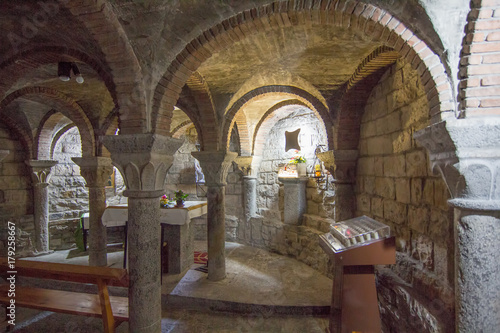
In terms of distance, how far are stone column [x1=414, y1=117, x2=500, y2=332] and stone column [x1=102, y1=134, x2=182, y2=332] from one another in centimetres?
254

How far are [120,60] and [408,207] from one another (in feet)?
11.0

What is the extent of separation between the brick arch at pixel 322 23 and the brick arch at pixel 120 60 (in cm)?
16

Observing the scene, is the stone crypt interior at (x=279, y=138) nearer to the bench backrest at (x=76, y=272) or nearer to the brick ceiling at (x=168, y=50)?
the brick ceiling at (x=168, y=50)

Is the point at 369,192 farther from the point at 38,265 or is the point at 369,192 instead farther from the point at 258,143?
the point at 38,265

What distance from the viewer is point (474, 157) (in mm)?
1831

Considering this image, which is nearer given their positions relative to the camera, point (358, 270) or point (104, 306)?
point (358, 270)

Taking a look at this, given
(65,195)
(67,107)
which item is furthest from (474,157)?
(65,195)

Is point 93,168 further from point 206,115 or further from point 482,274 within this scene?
point 482,274

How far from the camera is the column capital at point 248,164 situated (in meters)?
7.39

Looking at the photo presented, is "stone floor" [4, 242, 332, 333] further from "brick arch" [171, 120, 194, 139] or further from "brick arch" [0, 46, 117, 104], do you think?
"brick arch" [171, 120, 194, 139]

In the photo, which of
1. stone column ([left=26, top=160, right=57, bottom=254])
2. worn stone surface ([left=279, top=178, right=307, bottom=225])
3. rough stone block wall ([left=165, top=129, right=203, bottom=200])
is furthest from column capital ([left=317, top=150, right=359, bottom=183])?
stone column ([left=26, top=160, right=57, bottom=254])

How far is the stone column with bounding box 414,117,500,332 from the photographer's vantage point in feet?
5.90

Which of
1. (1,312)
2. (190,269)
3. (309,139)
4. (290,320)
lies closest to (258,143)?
(309,139)

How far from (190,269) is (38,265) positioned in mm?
2900
